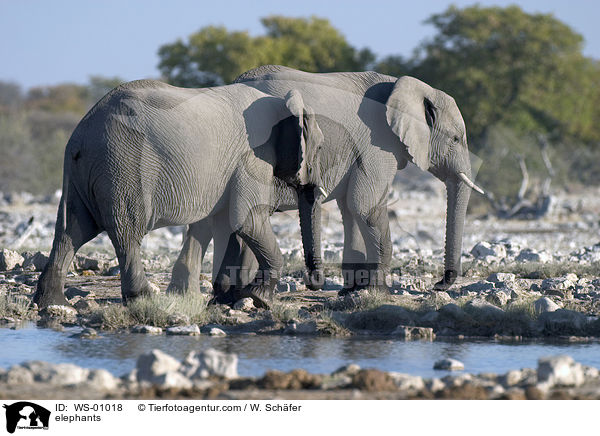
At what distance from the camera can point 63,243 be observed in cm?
1123

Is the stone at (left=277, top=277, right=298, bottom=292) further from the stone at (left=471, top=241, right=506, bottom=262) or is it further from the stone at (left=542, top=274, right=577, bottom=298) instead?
the stone at (left=471, top=241, right=506, bottom=262)

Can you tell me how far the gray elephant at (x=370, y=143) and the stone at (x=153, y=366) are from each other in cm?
467

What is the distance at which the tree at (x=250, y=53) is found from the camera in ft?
143

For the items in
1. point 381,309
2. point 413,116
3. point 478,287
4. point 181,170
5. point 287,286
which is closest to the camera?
point 381,309

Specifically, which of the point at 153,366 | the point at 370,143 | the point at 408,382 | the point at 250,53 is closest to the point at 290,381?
the point at 408,382

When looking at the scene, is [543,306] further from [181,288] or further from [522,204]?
[522,204]

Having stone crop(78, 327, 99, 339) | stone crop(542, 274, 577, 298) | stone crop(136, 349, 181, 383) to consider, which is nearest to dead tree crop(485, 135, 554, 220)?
stone crop(542, 274, 577, 298)

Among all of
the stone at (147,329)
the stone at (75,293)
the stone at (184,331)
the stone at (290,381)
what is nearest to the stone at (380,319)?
the stone at (184,331)

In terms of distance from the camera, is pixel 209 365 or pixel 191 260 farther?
pixel 191 260

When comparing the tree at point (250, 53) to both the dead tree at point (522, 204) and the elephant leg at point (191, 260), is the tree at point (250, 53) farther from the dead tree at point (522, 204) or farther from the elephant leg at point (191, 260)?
the elephant leg at point (191, 260)

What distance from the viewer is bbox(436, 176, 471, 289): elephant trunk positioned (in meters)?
12.9

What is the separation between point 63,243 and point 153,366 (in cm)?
419

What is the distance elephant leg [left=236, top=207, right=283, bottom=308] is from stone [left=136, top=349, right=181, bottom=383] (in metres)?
3.82
